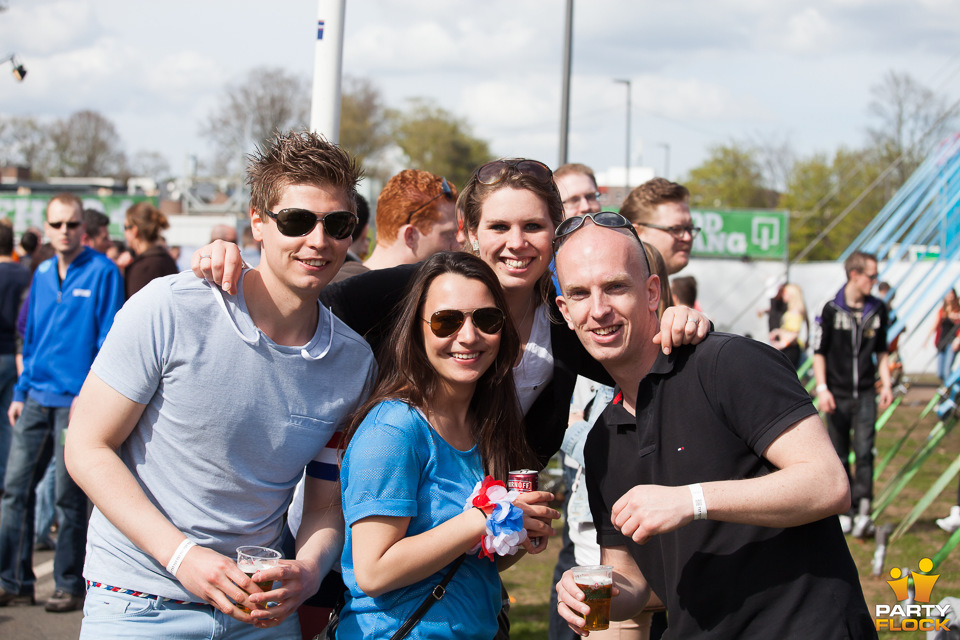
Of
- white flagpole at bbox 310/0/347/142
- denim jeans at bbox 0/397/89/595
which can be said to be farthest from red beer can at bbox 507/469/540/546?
denim jeans at bbox 0/397/89/595

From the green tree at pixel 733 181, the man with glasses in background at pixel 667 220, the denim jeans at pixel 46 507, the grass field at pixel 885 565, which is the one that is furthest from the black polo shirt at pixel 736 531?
the green tree at pixel 733 181

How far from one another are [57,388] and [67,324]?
0.44 meters

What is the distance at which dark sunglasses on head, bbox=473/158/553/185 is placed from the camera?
9.54 feet

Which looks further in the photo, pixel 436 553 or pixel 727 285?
pixel 727 285

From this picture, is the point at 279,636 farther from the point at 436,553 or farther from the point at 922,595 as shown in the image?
the point at 922,595

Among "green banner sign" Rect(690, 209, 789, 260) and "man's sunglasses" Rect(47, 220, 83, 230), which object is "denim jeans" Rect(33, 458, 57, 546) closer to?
"man's sunglasses" Rect(47, 220, 83, 230)

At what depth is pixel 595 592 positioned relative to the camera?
2219 millimetres

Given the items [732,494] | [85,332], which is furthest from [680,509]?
[85,332]

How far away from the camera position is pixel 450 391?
2.48 metres

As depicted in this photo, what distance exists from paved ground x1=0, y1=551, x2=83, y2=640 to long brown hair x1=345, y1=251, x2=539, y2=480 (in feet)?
12.1

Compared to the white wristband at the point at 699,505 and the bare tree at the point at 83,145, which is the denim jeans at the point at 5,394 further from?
the bare tree at the point at 83,145

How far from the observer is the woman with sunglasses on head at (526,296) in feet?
9.32

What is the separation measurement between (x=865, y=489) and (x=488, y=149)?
55.6 metres

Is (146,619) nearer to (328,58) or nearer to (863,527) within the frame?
(328,58)
